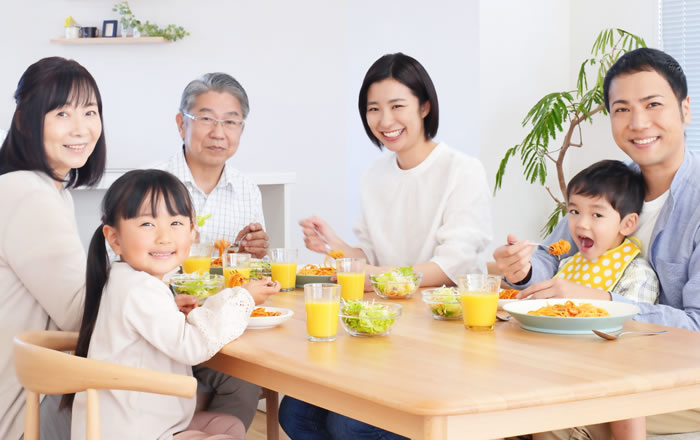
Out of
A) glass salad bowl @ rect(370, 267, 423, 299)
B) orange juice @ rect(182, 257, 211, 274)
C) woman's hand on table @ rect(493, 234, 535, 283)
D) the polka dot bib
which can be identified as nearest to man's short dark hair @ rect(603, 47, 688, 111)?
the polka dot bib

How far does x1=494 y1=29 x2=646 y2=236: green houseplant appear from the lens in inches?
169

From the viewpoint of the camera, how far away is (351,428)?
216cm

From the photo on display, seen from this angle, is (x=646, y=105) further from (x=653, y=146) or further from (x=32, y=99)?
(x=32, y=99)

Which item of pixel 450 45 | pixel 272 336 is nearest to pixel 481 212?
pixel 272 336

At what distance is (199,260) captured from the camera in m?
2.54

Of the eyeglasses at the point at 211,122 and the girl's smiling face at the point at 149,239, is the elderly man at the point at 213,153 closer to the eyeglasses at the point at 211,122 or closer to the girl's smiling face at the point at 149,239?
the eyeglasses at the point at 211,122

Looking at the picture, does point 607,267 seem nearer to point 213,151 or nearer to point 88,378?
point 88,378

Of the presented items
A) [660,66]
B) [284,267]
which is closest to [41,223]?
[284,267]

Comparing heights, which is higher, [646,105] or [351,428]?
[646,105]

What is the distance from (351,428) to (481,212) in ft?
3.17

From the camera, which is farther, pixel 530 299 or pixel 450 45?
pixel 450 45

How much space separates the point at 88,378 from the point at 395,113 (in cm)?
164

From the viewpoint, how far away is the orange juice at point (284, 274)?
2.40 meters

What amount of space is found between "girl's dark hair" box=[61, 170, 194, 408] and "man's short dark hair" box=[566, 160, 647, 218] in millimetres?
1137
